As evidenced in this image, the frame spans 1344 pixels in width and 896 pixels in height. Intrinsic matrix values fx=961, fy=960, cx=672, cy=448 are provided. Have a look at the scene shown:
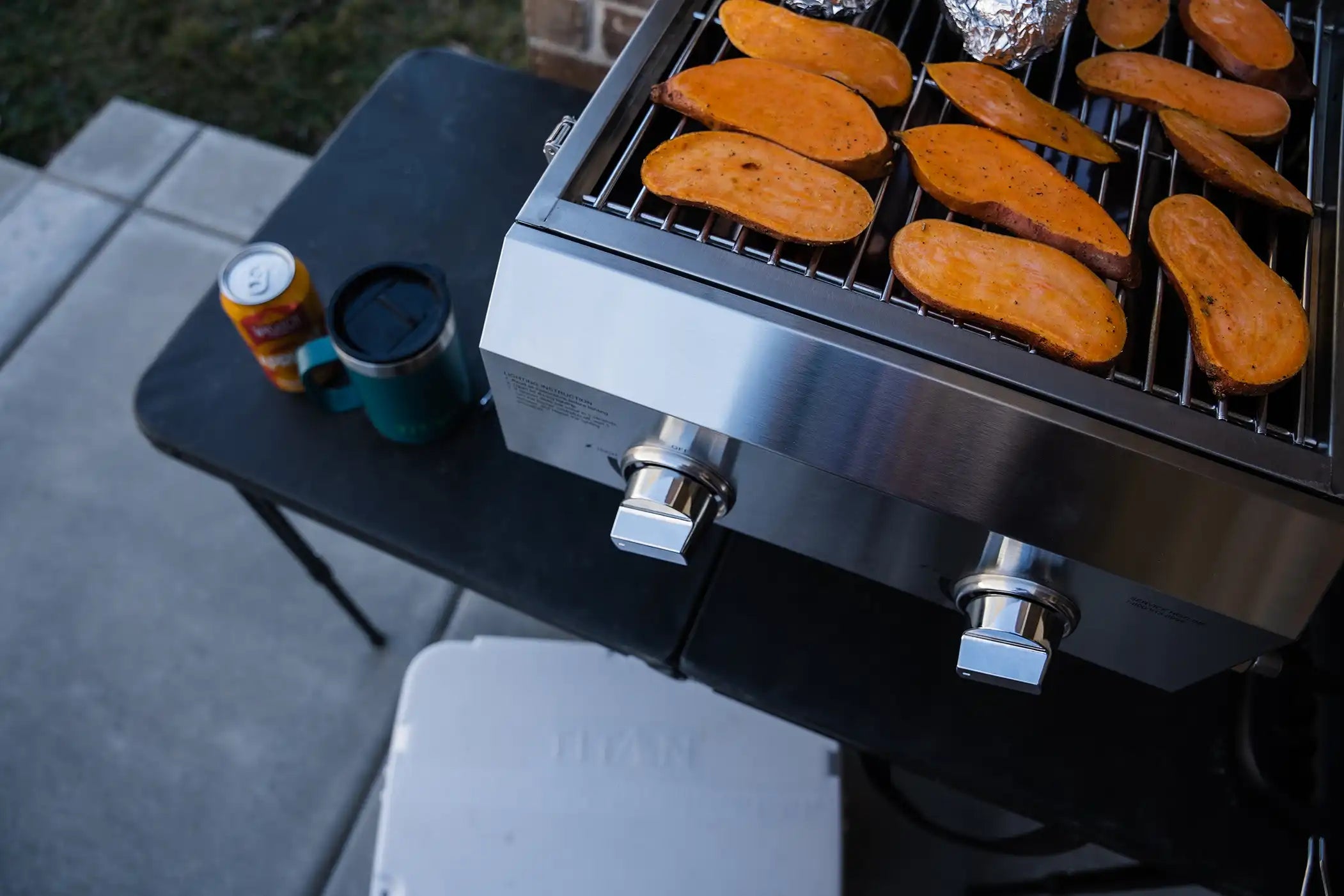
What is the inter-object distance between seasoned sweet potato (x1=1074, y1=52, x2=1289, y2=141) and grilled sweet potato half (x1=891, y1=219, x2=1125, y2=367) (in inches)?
7.6

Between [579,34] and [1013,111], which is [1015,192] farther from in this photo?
[579,34]

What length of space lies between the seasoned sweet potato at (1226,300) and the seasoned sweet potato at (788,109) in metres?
0.20

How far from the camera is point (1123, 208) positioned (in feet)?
2.36

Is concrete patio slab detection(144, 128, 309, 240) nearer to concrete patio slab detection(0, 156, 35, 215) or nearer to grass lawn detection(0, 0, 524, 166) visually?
grass lawn detection(0, 0, 524, 166)

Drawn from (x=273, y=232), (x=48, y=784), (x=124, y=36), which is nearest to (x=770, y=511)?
(x=273, y=232)

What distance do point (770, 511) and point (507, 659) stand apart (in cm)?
66

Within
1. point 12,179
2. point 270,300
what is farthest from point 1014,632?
point 12,179

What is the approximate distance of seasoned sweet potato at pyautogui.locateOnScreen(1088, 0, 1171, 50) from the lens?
0.78m

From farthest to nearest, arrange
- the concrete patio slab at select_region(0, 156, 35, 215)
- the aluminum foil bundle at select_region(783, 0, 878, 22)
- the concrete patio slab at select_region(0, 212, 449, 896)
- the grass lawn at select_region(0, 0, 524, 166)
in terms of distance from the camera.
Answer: the grass lawn at select_region(0, 0, 524, 166)
the concrete patio slab at select_region(0, 156, 35, 215)
the concrete patio slab at select_region(0, 212, 449, 896)
the aluminum foil bundle at select_region(783, 0, 878, 22)

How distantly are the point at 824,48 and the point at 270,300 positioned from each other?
50cm

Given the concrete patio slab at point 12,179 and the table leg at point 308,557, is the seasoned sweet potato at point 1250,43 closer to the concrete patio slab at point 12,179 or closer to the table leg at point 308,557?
the table leg at point 308,557

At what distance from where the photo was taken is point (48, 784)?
4.71 feet

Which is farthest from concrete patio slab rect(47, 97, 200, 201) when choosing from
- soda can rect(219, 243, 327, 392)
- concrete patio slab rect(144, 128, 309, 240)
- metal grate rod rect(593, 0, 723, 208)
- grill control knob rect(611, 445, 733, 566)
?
grill control knob rect(611, 445, 733, 566)

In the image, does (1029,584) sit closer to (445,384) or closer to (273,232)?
(445,384)
